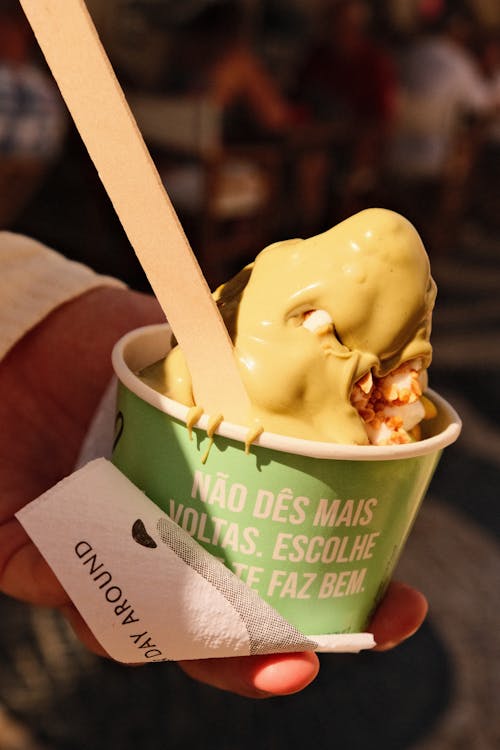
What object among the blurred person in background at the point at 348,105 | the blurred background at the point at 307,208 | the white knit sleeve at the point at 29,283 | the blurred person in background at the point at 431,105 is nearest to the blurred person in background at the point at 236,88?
the blurred background at the point at 307,208

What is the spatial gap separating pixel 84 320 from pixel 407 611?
560 millimetres

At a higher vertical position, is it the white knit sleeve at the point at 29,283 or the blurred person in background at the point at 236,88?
the white knit sleeve at the point at 29,283

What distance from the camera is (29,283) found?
41.3 inches

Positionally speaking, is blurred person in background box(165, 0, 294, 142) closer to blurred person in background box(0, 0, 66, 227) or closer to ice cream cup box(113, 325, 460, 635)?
blurred person in background box(0, 0, 66, 227)

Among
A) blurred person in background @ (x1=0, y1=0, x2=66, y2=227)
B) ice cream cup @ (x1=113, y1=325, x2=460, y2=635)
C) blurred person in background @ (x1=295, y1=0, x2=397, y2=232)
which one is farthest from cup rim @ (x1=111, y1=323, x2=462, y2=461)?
blurred person in background @ (x1=295, y1=0, x2=397, y2=232)

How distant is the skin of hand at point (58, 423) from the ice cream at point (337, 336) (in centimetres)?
24

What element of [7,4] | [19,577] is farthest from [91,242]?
[19,577]

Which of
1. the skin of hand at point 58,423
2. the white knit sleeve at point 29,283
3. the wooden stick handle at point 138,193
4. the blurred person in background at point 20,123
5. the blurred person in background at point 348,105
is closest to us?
the wooden stick handle at point 138,193

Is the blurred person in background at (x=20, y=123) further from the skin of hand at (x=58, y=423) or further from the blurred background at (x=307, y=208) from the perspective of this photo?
the skin of hand at (x=58, y=423)

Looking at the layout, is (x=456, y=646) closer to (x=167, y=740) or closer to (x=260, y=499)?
(x=167, y=740)

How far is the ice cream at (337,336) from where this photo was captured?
72cm

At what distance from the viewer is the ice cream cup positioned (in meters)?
0.70

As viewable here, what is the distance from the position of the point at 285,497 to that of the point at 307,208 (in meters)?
3.74

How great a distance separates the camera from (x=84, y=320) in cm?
109
